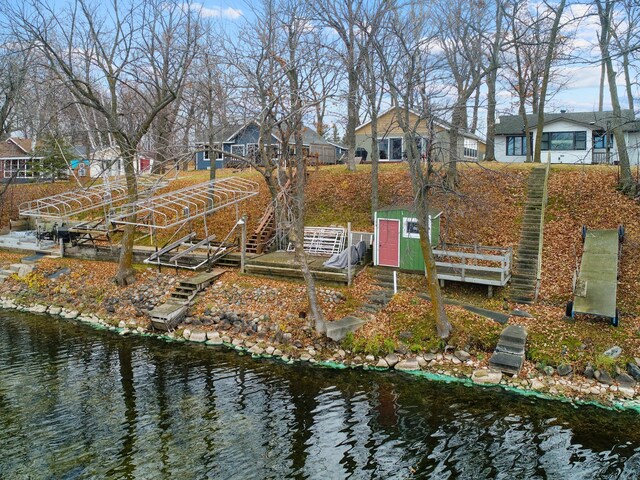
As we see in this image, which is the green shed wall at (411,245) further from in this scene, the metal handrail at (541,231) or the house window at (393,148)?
the house window at (393,148)

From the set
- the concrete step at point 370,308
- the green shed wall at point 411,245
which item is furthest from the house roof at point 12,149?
the concrete step at point 370,308

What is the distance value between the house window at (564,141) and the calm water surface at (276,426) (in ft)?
83.7

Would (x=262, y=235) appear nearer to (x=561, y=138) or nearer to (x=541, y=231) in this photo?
(x=541, y=231)

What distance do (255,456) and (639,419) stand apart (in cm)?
836

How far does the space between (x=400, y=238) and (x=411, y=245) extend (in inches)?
18.8

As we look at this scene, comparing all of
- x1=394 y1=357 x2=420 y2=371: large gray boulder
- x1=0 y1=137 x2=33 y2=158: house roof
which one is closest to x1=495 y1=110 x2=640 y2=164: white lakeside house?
x1=394 y1=357 x2=420 y2=371: large gray boulder

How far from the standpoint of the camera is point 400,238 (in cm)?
1698

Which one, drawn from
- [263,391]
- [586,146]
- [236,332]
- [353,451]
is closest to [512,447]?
[353,451]

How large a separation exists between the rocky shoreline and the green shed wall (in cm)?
435

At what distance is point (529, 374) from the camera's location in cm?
1197

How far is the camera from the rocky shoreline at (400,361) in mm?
11172

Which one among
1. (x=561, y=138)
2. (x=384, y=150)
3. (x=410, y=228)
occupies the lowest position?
(x=410, y=228)

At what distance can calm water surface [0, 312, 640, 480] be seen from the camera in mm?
8578

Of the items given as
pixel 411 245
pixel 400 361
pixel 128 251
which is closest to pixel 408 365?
pixel 400 361
